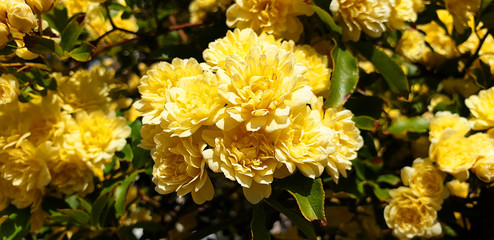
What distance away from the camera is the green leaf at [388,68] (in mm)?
948

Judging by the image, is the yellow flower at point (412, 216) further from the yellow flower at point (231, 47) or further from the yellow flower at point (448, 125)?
the yellow flower at point (231, 47)

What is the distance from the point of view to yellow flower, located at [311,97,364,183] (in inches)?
30.8

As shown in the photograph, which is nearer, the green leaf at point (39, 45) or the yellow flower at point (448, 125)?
the green leaf at point (39, 45)

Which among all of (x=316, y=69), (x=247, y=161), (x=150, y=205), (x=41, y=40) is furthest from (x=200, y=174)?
(x=150, y=205)

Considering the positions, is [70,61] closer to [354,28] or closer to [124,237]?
[124,237]

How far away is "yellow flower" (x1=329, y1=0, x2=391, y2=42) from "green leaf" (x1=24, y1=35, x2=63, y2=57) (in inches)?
23.6

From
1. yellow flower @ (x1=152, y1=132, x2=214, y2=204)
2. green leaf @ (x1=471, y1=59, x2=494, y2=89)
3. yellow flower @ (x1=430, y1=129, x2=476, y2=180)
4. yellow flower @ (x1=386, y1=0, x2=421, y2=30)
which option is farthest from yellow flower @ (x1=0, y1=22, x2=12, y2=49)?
green leaf @ (x1=471, y1=59, x2=494, y2=89)

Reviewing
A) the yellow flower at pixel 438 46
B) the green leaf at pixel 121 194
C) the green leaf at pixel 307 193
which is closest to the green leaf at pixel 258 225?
the green leaf at pixel 307 193

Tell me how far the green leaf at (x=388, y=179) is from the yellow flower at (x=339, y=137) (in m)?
0.26

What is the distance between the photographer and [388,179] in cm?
105

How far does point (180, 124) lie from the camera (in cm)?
71

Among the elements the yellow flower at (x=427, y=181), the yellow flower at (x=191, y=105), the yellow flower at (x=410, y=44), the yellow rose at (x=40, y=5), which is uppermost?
the yellow rose at (x=40, y=5)

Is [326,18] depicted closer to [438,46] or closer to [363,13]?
[363,13]

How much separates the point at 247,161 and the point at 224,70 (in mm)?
174
